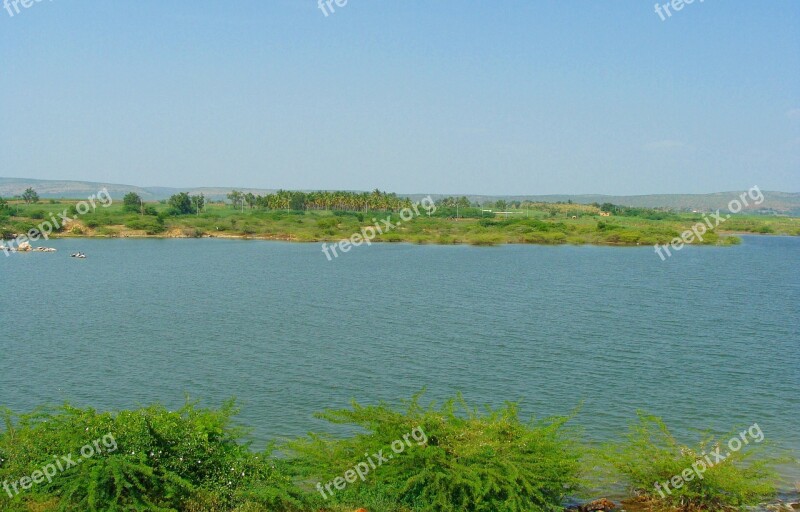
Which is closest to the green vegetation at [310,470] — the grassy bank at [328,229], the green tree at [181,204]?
the grassy bank at [328,229]

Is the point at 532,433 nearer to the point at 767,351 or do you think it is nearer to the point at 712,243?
the point at 767,351

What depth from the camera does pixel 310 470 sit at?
39.8 feet

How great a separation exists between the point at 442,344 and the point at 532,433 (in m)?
16.7

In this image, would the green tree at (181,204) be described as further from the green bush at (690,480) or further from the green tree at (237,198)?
the green bush at (690,480)

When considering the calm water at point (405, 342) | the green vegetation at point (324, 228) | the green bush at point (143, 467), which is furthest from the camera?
the green vegetation at point (324, 228)

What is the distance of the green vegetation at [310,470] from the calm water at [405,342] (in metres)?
5.50

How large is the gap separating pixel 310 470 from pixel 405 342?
55.3 feet

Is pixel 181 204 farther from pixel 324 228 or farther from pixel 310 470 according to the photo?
pixel 310 470

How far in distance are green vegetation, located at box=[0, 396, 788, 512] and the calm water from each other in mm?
5503

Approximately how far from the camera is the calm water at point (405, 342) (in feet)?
68.6

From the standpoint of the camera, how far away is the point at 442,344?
28.7 m

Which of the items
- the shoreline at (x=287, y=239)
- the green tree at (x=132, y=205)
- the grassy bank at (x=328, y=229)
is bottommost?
the shoreline at (x=287, y=239)

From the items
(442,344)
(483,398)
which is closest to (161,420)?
(483,398)

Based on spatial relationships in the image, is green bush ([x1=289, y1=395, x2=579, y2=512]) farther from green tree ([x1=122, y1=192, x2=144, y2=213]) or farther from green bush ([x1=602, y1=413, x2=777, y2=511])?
green tree ([x1=122, y1=192, x2=144, y2=213])
